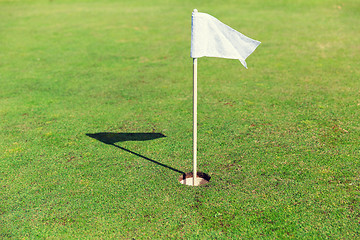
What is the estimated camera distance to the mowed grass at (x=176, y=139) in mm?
4855

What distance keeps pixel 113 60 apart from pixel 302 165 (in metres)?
8.12

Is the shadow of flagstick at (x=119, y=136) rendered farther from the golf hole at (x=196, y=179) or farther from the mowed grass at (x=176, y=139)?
the golf hole at (x=196, y=179)

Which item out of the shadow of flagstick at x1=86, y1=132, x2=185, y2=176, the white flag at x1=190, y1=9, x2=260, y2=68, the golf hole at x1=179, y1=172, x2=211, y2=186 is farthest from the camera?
the shadow of flagstick at x1=86, y1=132, x2=185, y2=176

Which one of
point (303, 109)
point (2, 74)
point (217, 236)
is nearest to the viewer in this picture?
point (217, 236)

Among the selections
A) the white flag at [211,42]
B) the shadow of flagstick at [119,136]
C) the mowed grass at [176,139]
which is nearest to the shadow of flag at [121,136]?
the shadow of flagstick at [119,136]

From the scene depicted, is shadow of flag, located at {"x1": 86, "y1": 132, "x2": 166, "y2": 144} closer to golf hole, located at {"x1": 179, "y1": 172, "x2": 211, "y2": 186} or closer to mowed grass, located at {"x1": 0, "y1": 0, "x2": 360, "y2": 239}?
mowed grass, located at {"x1": 0, "y1": 0, "x2": 360, "y2": 239}

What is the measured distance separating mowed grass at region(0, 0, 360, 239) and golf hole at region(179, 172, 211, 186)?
15 cm

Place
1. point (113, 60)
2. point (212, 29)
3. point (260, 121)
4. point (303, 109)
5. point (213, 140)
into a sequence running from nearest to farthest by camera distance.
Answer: point (212, 29) → point (213, 140) → point (260, 121) → point (303, 109) → point (113, 60)

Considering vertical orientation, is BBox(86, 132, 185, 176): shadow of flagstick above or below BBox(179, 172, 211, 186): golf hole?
above

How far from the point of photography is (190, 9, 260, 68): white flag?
4852mm

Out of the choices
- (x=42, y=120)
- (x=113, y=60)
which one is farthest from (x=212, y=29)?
(x=113, y=60)

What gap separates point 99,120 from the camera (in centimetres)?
798

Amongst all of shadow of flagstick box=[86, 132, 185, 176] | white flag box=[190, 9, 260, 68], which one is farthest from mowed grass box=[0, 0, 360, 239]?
white flag box=[190, 9, 260, 68]

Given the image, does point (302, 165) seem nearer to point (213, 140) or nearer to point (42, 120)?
point (213, 140)
